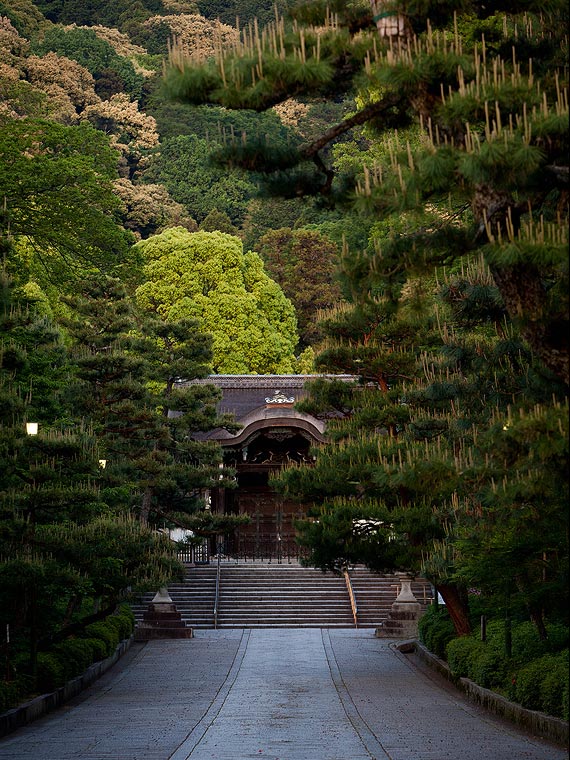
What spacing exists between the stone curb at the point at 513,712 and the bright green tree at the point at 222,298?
98.6 feet

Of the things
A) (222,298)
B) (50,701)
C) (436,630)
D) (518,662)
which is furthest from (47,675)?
(222,298)

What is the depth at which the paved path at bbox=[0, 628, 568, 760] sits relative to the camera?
12.6 m

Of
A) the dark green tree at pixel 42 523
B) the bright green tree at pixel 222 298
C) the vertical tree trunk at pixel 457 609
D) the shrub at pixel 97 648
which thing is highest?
the bright green tree at pixel 222 298

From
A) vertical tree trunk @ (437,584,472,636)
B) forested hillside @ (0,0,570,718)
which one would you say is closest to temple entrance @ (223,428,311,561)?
forested hillside @ (0,0,570,718)

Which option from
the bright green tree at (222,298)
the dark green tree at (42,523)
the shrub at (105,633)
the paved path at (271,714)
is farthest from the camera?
the bright green tree at (222,298)

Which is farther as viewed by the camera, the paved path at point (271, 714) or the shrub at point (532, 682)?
the shrub at point (532, 682)

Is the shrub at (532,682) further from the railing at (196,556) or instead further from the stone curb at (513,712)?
the railing at (196,556)

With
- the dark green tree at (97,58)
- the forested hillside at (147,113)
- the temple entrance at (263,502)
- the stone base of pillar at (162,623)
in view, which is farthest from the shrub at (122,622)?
the dark green tree at (97,58)

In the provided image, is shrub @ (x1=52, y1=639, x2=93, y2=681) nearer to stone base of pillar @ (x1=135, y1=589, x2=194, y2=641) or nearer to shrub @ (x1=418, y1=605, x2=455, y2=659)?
shrub @ (x1=418, y1=605, x2=455, y2=659)

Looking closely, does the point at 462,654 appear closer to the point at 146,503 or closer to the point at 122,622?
the point at 122,622

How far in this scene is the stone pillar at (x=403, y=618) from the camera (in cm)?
2952

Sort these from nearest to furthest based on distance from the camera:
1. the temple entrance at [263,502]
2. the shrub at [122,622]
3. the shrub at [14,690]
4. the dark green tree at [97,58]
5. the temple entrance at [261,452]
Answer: the shrub at [14,690] → the shrub at [122,622] → the temple entrance at [261,452] → the temple entrance at [263,502] → the dark green tree at [97,58]

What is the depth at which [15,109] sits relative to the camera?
53.5 metres

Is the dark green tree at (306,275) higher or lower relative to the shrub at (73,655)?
higher
